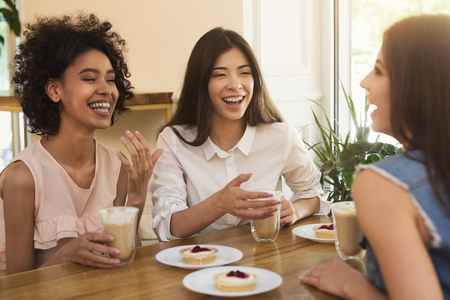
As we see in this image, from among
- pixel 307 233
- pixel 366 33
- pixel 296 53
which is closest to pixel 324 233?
pixel 307 233

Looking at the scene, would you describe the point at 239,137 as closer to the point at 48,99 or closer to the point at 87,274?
the point at 48,99

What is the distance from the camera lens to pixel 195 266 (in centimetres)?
116

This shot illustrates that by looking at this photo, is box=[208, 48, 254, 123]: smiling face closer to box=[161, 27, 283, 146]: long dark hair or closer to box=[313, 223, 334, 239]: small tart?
box=[161, 27, 283, 146]: long dark hair

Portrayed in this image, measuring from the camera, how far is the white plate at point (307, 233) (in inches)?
54.8

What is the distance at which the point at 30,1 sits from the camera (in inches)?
137

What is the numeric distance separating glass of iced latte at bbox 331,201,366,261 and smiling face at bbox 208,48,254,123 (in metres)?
0.82

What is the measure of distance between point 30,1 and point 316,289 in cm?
321

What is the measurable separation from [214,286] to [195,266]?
135 millimetres

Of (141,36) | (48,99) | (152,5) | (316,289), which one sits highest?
(152,5)

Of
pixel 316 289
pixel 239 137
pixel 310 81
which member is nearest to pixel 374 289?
pixel 316 289

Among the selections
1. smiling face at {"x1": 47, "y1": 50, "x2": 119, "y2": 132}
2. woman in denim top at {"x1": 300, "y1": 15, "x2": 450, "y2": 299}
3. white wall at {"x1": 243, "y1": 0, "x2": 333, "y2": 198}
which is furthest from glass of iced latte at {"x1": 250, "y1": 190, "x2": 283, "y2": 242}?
white wall at {"x1": 243, "y1": 0, "x2": 333, "y2": 198}

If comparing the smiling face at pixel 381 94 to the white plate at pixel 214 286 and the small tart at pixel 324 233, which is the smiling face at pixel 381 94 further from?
the small tart at pixel 324 233

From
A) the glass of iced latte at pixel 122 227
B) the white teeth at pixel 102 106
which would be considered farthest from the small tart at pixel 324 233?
the white teeth at pixel 102 106

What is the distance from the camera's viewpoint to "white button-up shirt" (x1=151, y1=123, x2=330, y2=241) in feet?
6.11
